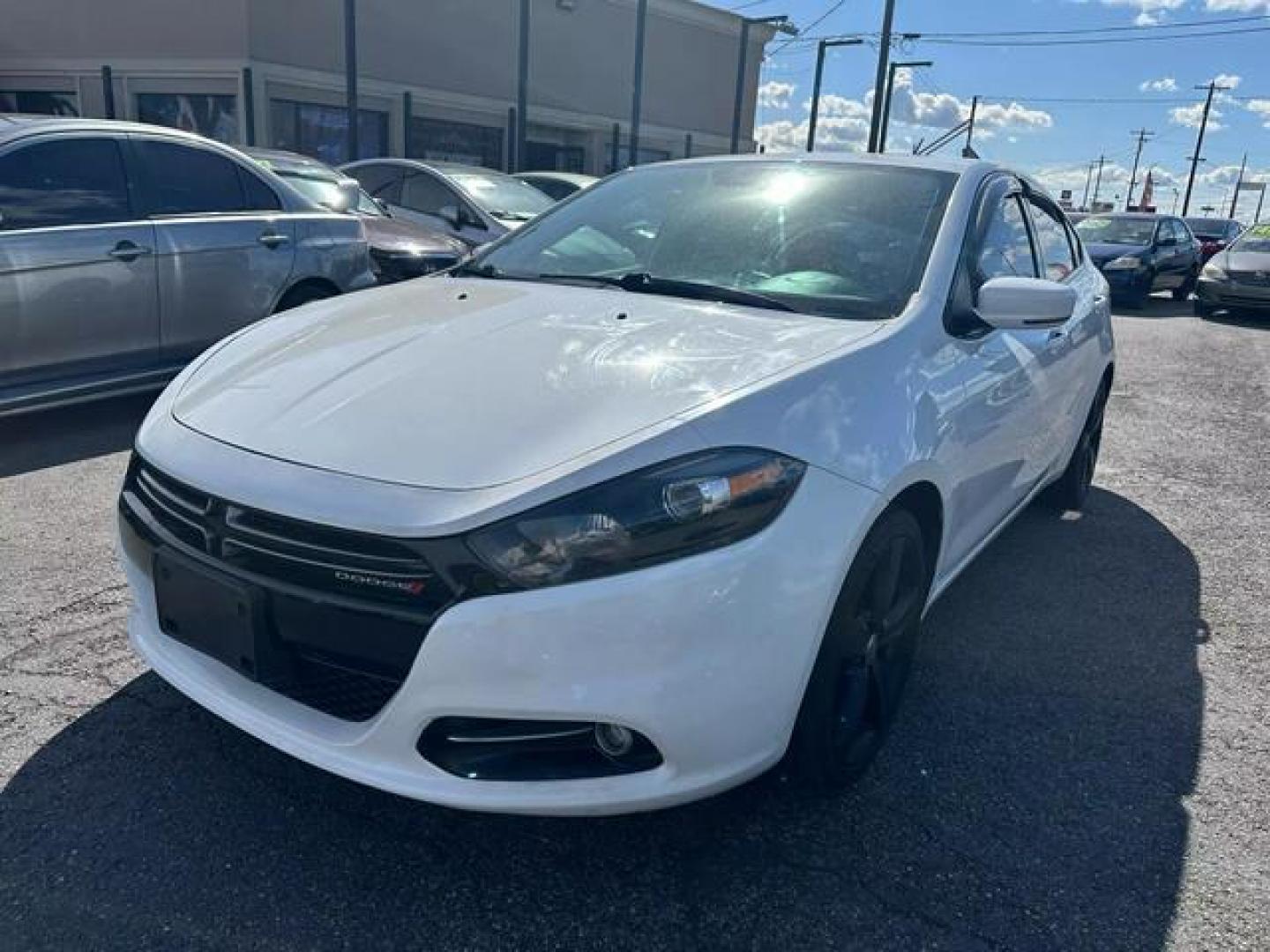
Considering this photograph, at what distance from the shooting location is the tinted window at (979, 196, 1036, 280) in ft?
10.3

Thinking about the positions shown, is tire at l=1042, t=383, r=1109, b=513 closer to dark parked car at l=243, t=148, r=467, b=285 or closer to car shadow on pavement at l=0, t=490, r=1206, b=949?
car shadow on pavement at l=0, t=490, r=1206, b=949

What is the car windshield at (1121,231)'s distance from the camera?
15844 millimetres

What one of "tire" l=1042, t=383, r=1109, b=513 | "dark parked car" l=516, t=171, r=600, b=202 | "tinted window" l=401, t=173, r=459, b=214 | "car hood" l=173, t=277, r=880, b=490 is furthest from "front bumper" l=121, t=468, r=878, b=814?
"dark parked car" l=516, t=171, r=600, b=202

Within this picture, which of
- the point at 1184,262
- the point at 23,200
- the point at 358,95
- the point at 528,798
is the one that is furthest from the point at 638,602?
the point at 358,95

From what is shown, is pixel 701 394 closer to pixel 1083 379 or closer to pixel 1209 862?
pixel 1209 862

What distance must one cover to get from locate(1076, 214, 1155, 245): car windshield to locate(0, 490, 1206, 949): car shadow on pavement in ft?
49.6

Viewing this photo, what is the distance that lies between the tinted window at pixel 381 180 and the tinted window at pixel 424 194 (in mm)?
104

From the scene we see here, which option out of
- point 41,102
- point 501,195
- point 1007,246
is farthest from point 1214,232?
point 41,102

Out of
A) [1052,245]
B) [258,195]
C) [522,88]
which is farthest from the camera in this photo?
[522,88]

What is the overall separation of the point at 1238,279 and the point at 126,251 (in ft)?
47.3

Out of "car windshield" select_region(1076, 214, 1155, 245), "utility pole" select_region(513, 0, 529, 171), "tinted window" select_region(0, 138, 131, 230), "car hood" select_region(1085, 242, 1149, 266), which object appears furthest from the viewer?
"utility pole" select_region(513, 0, 529, 171)

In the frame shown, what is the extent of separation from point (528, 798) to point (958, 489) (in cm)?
148

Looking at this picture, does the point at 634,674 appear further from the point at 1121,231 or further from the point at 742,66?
the point at 742,66

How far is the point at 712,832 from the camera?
2264 millimetres
